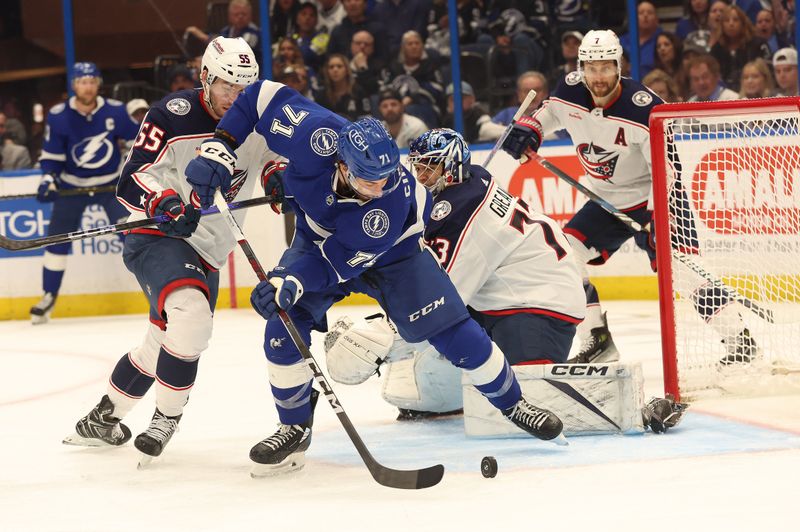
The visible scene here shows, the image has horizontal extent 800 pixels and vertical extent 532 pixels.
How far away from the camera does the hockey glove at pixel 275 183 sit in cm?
379

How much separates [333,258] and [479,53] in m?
4.58

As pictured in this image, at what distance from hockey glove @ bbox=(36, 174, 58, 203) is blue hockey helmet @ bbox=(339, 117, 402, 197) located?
4597 millimetres

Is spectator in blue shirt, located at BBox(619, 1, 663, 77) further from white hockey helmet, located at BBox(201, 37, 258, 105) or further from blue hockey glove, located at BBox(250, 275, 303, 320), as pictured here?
blue hockey glove, located at BBox(250, 275, 303, 320)

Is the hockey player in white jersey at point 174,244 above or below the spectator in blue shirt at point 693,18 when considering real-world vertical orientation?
below

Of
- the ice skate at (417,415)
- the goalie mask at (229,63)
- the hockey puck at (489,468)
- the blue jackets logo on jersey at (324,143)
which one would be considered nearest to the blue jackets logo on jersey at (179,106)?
the goalie mask at (229,63)

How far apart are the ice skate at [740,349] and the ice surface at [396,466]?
0.14m

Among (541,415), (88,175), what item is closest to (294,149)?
(541,415)

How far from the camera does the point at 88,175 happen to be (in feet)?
24.8

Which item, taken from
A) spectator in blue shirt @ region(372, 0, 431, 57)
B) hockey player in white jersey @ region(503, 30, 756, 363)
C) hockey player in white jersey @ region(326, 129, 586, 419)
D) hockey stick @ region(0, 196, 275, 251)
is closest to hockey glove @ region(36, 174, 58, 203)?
spectator in blue shirt @ region(372, 0, 431, 57)

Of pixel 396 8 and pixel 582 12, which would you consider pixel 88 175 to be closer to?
pixel 396 8

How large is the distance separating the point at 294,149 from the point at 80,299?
4.79m

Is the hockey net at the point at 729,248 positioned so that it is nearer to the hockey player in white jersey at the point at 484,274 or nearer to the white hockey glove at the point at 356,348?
the hockey player in white jersey at the point at 484,274

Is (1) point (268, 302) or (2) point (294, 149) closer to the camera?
(1) point (268, 302)

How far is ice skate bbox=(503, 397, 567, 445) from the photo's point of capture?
3492mm
